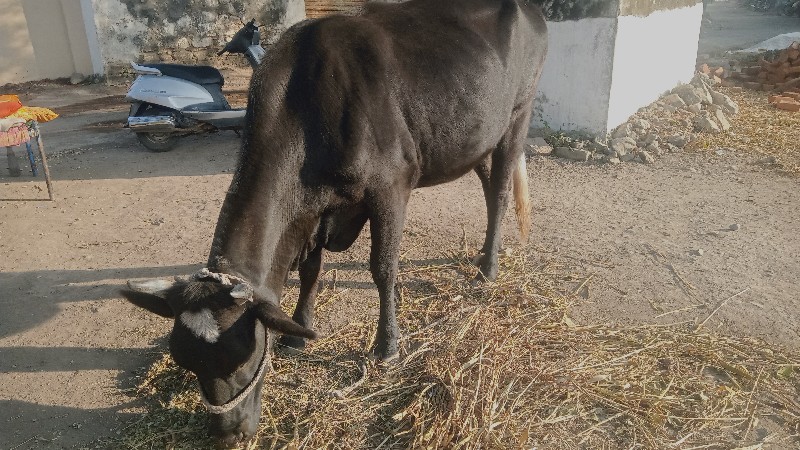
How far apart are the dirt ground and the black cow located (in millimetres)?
1063

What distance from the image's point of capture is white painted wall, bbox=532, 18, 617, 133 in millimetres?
7656

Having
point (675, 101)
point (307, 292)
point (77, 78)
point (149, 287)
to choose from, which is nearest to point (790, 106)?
point (675, 101)

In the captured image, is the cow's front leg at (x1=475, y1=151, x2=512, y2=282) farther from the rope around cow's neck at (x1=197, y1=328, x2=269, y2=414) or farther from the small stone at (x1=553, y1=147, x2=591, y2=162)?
the small stone at (x1=553, y1=147, x2=591, y2=162)

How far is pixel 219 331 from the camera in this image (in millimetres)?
2734

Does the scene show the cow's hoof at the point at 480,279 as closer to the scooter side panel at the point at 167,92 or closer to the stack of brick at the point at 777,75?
the scooter side panel at the point at 167,92

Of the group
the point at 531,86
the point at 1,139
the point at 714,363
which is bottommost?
the point at 714,363

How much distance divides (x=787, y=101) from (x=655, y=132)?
290cm

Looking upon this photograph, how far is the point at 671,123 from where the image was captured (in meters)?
8.42

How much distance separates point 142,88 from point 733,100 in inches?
353

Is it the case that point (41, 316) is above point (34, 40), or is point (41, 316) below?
below

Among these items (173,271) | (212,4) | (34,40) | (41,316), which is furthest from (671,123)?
(34,40)

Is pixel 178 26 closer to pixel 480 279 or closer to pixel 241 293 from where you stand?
pixel 480 279

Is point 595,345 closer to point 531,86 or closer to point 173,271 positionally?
point 531,86

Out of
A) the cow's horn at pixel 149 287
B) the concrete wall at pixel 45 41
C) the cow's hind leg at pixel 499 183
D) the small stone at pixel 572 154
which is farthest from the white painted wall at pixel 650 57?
the concrete wall at pixel 45 41
